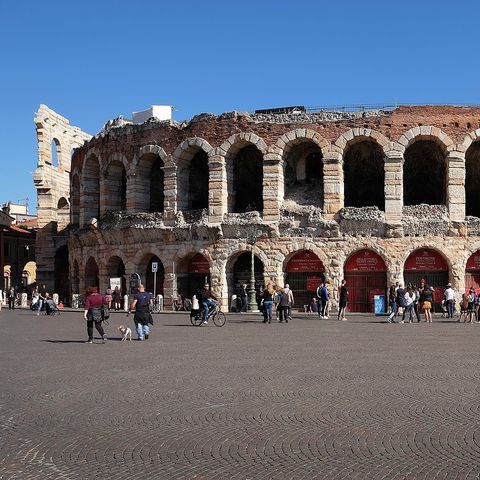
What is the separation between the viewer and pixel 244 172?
34.5 meters

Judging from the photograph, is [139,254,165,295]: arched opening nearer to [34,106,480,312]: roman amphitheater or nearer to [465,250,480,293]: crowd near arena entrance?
[34,106,480,312]: roman amphitheater

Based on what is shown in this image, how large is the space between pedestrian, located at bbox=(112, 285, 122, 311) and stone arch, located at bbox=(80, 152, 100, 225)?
6.16m

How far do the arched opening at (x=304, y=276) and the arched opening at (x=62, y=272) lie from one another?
2205 centimetres

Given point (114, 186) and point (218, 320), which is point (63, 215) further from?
point (218, 320)

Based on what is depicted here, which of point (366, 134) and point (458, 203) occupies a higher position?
point (366, 134)

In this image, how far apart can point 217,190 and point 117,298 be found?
25.9ft

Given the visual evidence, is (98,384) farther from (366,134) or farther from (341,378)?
(366,134)

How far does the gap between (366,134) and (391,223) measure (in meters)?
4.22

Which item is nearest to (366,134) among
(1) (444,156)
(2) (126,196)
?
(1) (444,156)

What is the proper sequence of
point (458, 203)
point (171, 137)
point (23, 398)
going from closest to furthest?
point (23, 398) → point (458, 203) → point (171, 137)

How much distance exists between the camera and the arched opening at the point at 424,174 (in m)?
31.5

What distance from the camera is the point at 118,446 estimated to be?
647cm

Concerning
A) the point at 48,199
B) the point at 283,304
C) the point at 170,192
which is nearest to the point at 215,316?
the point at 283,304

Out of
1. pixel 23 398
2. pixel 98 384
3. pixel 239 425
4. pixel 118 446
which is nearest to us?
pixel 118 446
